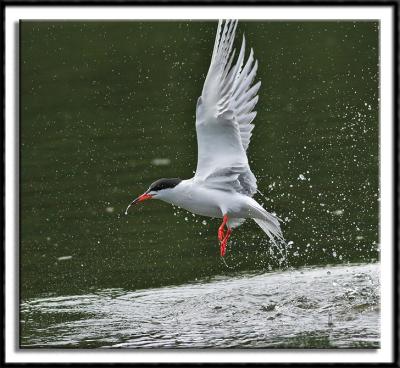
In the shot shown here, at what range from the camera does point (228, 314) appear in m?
6.94

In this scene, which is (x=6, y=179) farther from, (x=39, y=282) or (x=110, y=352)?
(x=39, y=282)

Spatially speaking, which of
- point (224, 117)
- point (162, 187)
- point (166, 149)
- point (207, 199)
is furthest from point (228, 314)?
point (166, 149)

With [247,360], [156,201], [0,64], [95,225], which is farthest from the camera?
[156,201]

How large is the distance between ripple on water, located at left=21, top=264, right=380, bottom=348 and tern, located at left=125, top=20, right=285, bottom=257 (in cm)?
47

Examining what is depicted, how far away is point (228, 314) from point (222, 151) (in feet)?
3.47

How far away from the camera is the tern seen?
6.54 m

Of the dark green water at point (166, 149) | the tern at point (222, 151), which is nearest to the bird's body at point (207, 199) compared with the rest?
the tern at point (222, 151)

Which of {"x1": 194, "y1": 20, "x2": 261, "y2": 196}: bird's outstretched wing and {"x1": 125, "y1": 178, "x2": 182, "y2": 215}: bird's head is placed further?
{"x1": 125, "y1": 178, "x2": 182, "y2": 215}: bird's head

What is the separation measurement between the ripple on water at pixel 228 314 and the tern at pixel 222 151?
18.5 inches

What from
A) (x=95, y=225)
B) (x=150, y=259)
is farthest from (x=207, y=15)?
(x=95, y=225)

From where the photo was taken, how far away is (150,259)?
8.31 meters

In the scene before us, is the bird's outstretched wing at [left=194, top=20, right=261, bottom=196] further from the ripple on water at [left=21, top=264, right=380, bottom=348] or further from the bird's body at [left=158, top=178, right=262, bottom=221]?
the ripple on water at [left=21, top=264, right=380, bottom=348]

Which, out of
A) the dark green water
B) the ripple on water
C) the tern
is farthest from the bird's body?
the dark green water

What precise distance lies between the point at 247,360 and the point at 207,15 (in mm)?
1926
